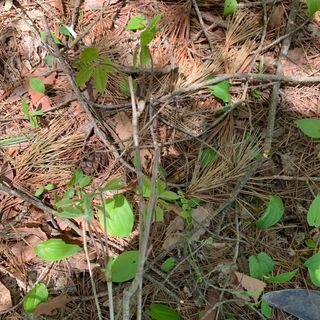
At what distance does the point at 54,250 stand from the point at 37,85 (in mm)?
681

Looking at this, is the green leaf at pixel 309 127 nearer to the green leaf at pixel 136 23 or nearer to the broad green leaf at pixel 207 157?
the broad green leaf at pixel 207 157

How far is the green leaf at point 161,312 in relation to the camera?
170cm

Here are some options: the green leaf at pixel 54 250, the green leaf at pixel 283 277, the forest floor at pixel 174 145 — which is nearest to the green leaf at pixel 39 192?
the forest floor at pixel 174 145

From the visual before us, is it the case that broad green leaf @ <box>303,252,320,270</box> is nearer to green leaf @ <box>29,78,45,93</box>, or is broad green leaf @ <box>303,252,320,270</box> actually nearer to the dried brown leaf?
the dried brown leaf

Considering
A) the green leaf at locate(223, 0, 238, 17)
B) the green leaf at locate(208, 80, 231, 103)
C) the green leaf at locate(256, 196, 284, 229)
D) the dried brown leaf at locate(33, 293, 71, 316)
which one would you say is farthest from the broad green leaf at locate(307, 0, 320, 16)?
the dried brown leaf at locate(33, 293, 71, 316)

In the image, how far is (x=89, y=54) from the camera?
73.8 inches

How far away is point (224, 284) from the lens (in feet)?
5.78

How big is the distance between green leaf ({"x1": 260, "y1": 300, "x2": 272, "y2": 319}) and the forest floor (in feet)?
0.10

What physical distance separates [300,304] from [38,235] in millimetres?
1011

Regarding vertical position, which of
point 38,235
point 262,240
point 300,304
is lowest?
point 300,304

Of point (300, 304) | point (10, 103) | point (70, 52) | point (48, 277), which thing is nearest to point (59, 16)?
point (70, 52)

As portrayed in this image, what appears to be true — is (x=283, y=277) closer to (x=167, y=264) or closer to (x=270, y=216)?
(x=270, y=216)

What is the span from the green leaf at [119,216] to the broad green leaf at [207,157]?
37 centimetres

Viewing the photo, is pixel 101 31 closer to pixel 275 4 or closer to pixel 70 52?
pixel 70 52
